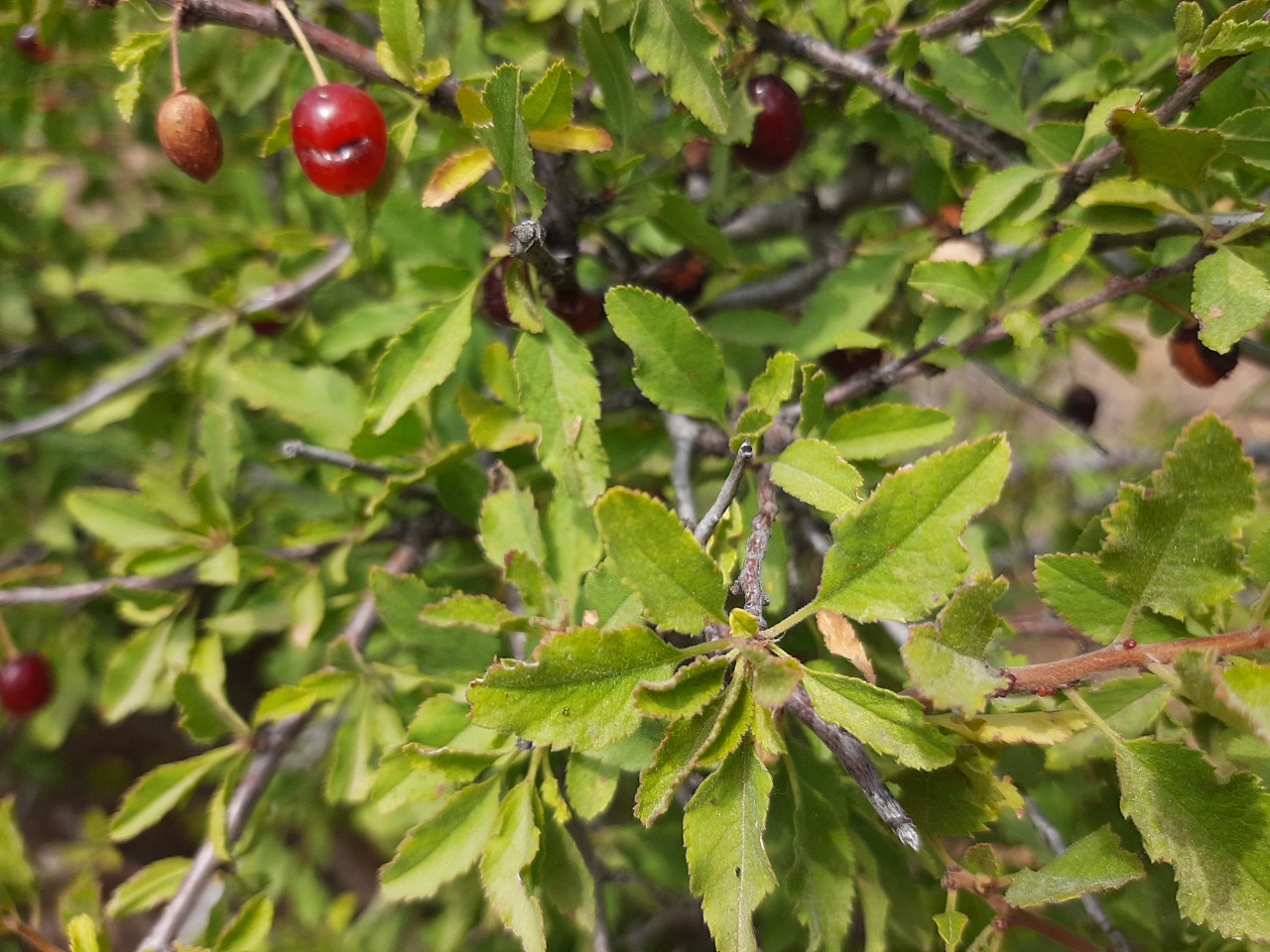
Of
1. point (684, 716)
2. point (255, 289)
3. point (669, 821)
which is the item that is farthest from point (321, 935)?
point (684, 716)

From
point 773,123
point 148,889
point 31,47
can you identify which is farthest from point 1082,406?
point 31,47

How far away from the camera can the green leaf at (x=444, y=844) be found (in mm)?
1117

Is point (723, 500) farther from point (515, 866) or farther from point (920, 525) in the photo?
point (515, 866)

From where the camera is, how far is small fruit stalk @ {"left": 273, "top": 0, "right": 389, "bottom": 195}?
3.76 feet

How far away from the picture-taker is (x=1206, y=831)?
83 centimetres

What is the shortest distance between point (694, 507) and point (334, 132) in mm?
784

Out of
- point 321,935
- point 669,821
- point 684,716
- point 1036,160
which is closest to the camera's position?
point 684,716

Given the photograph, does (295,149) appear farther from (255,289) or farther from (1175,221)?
(1175,221)

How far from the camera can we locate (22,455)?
2625mm

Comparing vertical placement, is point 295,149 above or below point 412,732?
above

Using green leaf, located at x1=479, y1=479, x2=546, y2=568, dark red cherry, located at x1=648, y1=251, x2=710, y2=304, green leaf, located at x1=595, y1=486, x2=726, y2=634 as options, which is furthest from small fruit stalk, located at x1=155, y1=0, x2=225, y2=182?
green leaf, located at x1=595, y1=486, x2=726, y2=634

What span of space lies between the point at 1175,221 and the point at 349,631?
1662mm

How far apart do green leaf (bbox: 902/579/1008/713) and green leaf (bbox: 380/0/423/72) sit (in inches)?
39.3

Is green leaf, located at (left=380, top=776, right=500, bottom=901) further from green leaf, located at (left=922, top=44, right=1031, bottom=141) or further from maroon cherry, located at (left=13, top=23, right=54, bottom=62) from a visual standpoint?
maroon cherry, located at (left=13, top=23, right=54, bottom=62)
